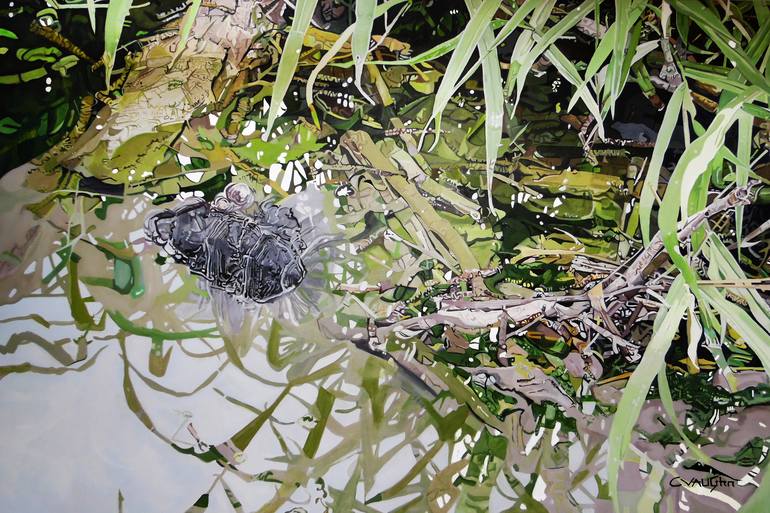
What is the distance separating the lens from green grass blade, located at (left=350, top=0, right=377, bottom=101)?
1.36 m

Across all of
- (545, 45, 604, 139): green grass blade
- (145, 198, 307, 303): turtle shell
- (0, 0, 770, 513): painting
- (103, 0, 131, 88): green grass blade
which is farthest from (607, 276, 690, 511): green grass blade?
(103, 0, 131, 88): green grass blade

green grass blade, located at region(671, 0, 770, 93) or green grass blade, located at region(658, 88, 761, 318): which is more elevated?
green grass blade, located at region(671, 0, 770, 93)

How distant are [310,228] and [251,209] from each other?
0.15 meters

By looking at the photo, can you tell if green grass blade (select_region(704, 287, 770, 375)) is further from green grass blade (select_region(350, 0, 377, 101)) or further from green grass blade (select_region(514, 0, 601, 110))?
green grass blade (select_region(350, 0, 377, 101))

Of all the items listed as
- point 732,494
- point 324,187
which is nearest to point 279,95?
point 324,187

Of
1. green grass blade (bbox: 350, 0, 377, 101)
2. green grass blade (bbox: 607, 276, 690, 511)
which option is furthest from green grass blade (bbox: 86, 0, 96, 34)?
green grass blade (bbox: 607, 276, 690, 511)

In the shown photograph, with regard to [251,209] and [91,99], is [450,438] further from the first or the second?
[91,99]

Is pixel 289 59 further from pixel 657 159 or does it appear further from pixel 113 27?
pixel 657 159

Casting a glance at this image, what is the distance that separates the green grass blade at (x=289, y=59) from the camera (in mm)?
1354

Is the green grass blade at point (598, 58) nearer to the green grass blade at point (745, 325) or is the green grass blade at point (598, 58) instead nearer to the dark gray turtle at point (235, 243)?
the green grass blade at point (745, 325)

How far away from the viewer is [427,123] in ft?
4.54

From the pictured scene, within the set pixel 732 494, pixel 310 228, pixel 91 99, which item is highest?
pixel 91 99
